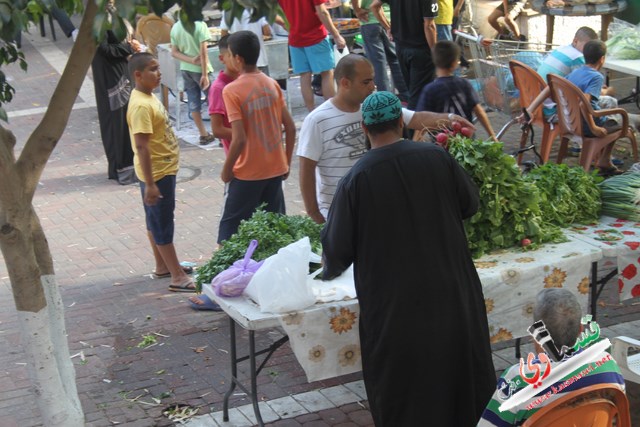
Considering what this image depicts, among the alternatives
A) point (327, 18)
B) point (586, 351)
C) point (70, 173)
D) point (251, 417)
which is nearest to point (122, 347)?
point (251, 417)

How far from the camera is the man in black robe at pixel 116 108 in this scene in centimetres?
1042

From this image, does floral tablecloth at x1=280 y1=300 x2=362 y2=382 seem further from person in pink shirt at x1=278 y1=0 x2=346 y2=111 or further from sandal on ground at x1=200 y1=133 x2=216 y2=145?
sandal on ground at x1=200 y1=133 x2=216 y2=145

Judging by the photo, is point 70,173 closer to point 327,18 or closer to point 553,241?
point 327,18

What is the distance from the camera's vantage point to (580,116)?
8.81 m

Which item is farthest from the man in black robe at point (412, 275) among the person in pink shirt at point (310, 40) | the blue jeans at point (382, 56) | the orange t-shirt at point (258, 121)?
the blue jeans at point (382, 56)

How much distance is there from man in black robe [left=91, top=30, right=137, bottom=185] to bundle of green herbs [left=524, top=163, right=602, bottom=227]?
566cm

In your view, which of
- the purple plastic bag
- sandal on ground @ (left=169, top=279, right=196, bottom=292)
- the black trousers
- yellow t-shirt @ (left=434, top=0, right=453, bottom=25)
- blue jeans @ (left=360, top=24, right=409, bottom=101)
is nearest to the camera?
the purple plastic bag

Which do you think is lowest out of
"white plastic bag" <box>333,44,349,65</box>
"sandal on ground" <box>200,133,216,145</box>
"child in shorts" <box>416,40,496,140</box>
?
"sandal on ground" <box>200,133,216,145</box>

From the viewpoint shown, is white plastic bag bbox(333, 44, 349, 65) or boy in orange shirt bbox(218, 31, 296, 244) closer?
boy in orange shirt bbox(218, 31, 296, 244)

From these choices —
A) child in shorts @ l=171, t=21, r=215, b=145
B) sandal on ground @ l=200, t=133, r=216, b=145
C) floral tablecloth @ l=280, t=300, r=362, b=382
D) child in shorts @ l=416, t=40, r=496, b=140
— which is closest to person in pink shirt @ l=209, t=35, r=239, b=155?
child in shorts @ l=416, t=40, r=496, b=140

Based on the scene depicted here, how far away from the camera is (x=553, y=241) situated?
5.63 metres

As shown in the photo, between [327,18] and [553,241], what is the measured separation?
609cm

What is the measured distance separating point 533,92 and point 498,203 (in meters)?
4.43

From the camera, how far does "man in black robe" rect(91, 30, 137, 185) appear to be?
10422mm
